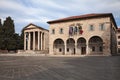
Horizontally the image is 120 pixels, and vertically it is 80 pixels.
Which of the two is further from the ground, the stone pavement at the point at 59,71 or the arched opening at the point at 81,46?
the arched opening at the point at 81,46

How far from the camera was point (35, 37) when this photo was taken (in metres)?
65.7

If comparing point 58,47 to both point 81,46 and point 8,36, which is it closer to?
point 81,46

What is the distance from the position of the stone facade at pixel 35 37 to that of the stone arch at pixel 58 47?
376 inches

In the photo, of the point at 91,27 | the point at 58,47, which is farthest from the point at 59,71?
the point at 58,47

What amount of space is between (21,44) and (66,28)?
1007 inches

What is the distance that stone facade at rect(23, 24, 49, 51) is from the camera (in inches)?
2419

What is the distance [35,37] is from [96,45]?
2668 cm

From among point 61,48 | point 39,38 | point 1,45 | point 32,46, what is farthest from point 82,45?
point 1,45

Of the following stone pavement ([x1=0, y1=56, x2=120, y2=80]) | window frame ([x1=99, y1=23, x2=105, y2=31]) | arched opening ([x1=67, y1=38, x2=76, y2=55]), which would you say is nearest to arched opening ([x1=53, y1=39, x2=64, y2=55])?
arched opening ([x1=67, y1=38, x2=76, y2=55])

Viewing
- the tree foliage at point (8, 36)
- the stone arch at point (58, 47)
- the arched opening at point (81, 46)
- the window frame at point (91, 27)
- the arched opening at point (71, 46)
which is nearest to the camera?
the window frame at point (91, 27)

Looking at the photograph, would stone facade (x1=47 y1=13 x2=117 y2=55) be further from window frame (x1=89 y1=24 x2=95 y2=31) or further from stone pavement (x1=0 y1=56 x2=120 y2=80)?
stone pavement (x1=0 y1=56 x2=120 y2=80)

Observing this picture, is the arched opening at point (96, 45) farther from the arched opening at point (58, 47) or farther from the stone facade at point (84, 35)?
the arched opening at point (58, 47)

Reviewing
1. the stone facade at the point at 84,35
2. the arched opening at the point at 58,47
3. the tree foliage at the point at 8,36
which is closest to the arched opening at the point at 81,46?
the stone facade at the point at 84,35

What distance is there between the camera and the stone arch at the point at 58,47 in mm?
52594
